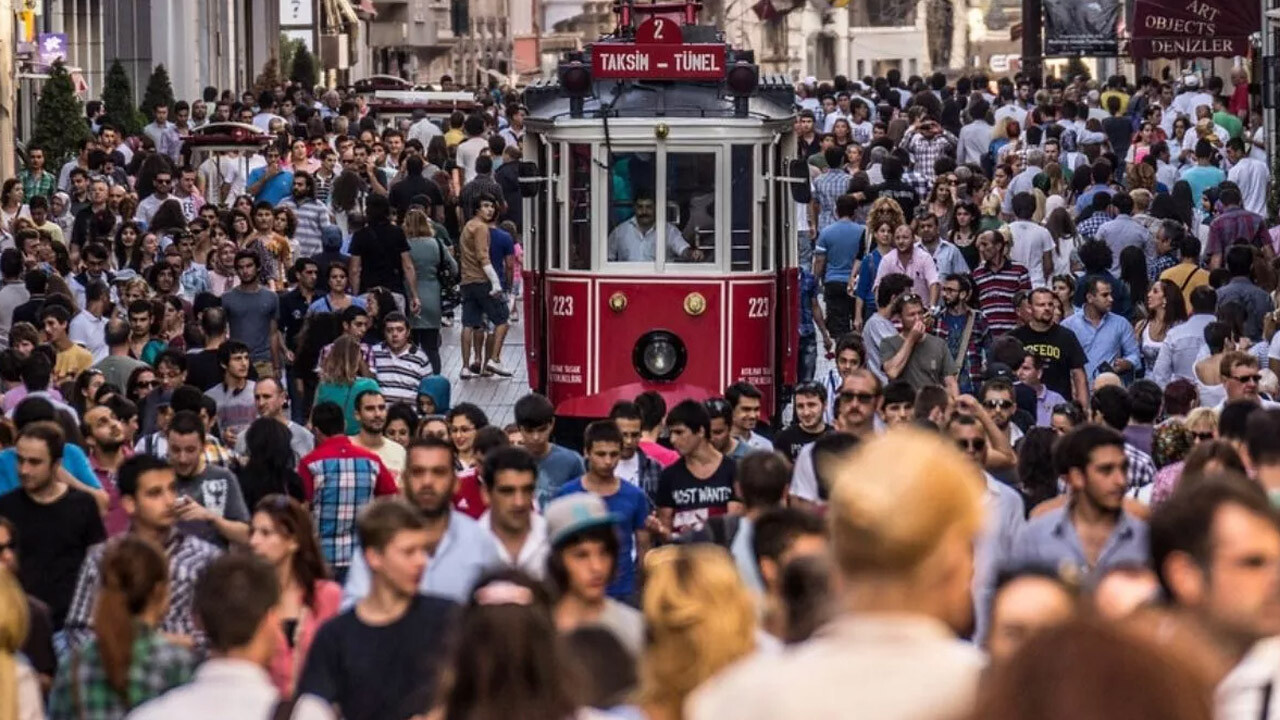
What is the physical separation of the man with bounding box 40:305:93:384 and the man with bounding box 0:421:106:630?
6.43m

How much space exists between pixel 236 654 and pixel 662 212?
11.8 m

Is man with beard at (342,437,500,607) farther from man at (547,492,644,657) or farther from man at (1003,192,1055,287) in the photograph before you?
man at (1003,192,1055,287)

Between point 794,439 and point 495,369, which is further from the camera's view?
point 495,369

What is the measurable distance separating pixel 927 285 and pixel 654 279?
3.18 m

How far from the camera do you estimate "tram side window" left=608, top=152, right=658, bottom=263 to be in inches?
734

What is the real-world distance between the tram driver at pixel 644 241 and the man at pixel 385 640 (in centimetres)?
1060

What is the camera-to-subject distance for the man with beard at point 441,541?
8.95 metres

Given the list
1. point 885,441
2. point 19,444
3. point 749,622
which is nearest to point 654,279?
point 19,444

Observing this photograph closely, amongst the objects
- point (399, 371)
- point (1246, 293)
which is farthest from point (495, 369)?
point (1246, 293)

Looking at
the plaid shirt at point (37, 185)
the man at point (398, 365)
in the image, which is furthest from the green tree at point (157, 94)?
the man at point (398, 365)

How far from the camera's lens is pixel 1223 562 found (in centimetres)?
651

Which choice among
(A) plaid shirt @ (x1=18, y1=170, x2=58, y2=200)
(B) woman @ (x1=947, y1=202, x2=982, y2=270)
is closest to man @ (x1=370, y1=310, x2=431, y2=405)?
(B) woman @ (x1=947, y1=202, x2=982, y2=270)

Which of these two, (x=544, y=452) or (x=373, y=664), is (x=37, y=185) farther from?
(x=373, y=664)

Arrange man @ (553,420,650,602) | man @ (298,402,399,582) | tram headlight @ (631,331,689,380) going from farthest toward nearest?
tram headlight @ (631,331,689,380)
man @ (298,402,399,582)
man @ (553,420,650,602)
